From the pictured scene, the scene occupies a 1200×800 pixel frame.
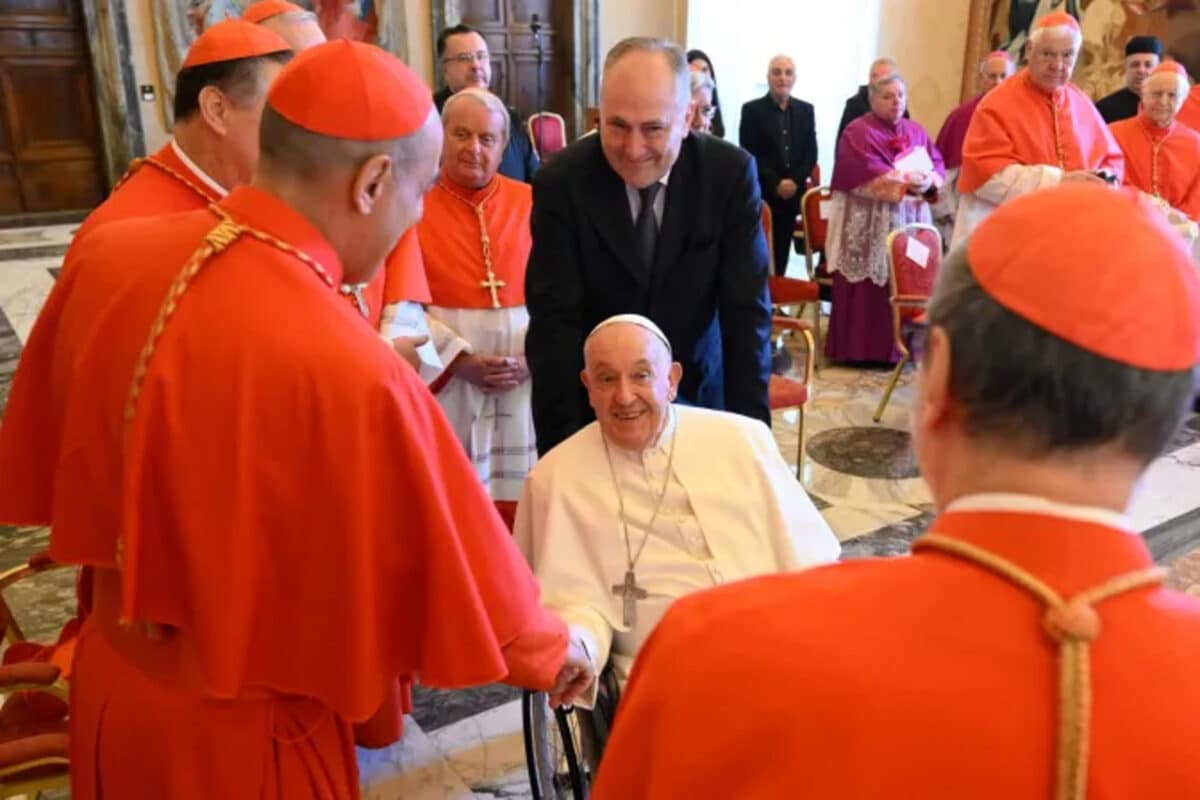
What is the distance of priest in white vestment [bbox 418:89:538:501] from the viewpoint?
11.9ft

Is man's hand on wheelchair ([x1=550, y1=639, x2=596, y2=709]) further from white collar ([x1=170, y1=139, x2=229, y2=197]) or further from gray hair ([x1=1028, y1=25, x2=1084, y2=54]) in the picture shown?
gray hair ([x1=1028, y1=25, x2=1084, y2=54])

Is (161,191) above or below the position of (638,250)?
above

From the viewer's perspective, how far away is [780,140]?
802cm

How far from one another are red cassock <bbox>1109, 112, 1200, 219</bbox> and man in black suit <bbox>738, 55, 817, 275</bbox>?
8.78ft

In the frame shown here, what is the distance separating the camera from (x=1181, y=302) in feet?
2.63

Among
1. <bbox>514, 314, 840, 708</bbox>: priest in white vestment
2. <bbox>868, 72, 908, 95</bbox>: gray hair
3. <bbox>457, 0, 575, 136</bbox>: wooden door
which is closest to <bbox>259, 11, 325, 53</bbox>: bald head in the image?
<bbox>514, 314, 840, 708</bbox>: priest in white vestment

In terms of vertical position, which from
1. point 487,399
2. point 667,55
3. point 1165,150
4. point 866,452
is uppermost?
point 667,55

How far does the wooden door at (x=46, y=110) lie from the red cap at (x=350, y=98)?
9900 millimetres

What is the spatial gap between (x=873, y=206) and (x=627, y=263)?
421cm

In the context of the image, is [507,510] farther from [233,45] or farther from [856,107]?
[856,107]

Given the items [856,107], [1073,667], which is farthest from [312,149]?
[856,107]

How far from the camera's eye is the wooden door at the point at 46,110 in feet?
31.5

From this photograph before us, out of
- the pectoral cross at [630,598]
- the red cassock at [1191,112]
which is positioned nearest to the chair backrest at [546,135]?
the red cassock at [1191,112]

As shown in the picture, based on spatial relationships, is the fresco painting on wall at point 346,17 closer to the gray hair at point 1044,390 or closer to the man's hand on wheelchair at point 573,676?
the man's hand on wheelchair at point 573,676
